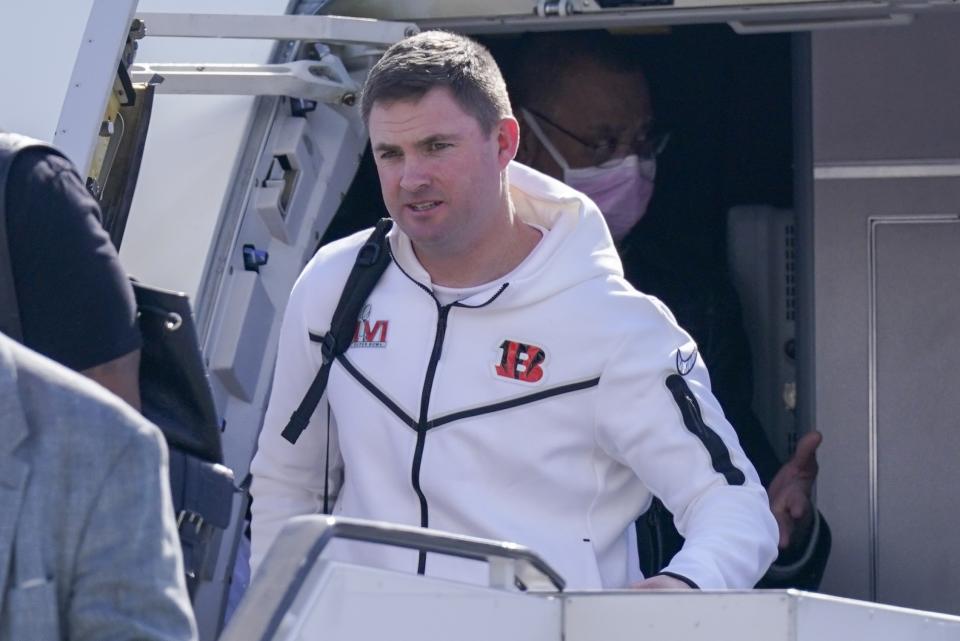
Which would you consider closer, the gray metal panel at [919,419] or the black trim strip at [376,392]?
the black trim strip at [376,392]

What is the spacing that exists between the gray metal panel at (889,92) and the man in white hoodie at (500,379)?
6.21ft

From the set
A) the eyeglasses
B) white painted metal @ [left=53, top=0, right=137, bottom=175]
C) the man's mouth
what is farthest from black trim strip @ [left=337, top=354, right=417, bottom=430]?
the eyeglasses

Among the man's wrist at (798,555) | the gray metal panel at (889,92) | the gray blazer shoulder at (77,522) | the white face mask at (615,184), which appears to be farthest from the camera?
the white face mask at (615,184)

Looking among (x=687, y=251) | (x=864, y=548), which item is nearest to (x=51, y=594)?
(x=864, y=548)

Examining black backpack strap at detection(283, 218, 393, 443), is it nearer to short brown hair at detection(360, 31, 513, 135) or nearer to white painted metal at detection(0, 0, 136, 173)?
short brown hair at detection(360, 31, 513, 135)

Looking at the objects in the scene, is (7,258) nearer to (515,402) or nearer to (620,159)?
(515,402)

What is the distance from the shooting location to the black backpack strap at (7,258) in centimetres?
209

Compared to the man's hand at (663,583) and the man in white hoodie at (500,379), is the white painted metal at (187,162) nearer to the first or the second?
the man in white hoodie at (500,379)

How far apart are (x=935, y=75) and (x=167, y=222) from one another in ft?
7.39

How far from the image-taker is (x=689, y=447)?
292 centimetres

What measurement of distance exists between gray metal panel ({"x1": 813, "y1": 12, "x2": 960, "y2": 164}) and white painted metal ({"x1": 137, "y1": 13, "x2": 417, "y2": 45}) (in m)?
1.46

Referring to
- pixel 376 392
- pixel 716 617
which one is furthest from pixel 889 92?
pixel 716 617

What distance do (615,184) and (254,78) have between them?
155 cm

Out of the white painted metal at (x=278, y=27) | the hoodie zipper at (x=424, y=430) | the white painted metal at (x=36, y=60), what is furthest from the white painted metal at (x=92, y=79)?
the hoodie zipper at (x=424, y=430)
